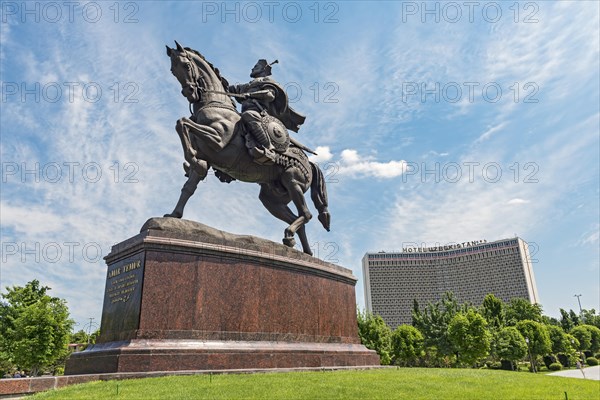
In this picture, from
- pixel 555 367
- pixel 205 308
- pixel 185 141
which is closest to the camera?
pixel 205 308

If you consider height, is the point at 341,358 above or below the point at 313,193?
below

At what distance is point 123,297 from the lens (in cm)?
→ 809

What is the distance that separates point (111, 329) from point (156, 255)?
1.64 m

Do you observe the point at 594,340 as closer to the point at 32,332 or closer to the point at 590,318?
the point at 590,318

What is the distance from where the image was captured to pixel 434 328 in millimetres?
43219

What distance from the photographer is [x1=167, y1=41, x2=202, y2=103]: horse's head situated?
10.4 metres

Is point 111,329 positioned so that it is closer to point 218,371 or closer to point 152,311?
point 152,311


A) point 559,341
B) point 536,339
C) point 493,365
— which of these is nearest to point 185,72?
point 536,339

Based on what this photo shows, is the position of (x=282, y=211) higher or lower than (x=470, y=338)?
higher

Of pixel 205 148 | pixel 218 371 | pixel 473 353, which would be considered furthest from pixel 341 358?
pixel 473 353

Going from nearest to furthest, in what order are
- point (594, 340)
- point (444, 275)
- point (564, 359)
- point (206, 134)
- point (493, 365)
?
point (206, 134), point (493, 365), point (564, 359), point (594, 340), point (444, 275)

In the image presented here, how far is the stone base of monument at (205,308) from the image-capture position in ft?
24.7

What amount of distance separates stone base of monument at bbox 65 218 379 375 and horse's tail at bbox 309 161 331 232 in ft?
9.72

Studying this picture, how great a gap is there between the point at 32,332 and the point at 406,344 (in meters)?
31.3
